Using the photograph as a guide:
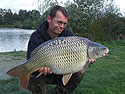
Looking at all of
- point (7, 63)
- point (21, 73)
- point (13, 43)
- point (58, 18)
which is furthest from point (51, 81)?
point (13, 43)

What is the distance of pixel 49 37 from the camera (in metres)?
2.05

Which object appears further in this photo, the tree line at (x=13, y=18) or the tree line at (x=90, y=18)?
the tree line at (x=13, y=18)

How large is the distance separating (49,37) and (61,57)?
0.55 meters

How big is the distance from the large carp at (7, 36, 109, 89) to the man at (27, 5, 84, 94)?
0.91ft

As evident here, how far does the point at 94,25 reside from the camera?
8461 millimetres

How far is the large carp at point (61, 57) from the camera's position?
1572mm

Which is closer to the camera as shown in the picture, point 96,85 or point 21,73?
point 21,73

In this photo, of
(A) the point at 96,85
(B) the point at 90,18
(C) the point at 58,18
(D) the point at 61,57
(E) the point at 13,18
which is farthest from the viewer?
(E) the point at 13,18

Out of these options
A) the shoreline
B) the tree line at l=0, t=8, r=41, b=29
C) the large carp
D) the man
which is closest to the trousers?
the man

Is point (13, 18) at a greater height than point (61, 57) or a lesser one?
lesser

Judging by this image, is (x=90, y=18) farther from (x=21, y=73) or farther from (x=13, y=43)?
(x=21, y=73)

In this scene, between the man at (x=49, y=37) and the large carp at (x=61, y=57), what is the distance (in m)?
0.28

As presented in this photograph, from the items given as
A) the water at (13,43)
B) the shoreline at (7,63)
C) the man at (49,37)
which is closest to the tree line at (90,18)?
the water at (13,43)

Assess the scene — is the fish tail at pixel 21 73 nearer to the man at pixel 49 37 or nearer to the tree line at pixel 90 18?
the man at pixel 49 37
